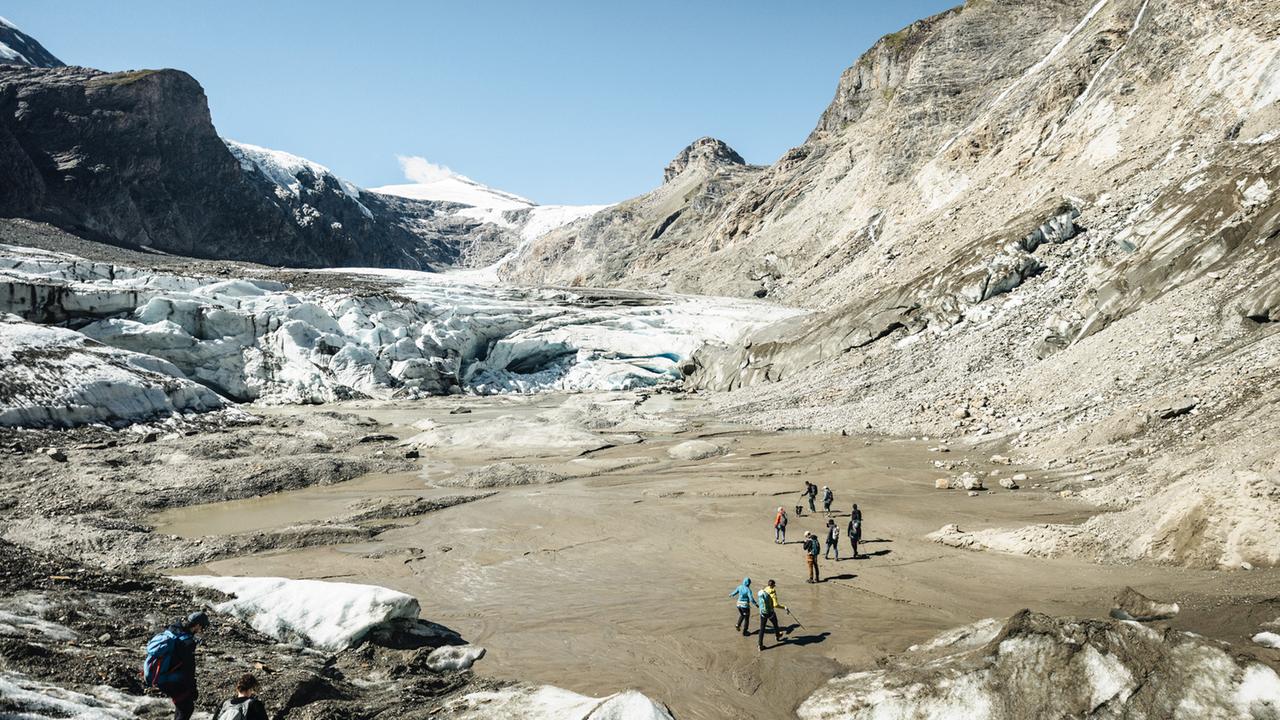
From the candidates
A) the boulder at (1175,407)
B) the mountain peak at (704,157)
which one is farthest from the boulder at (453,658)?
the mountain peak at (704,157)

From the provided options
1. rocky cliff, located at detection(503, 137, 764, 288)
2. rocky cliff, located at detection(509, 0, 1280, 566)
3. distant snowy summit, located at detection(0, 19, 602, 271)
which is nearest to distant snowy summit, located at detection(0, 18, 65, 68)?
distant snowy summit, located at detection(0, 19, 602, 271)

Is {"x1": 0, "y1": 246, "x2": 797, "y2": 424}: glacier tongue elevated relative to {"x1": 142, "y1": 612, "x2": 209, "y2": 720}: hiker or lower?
elevated

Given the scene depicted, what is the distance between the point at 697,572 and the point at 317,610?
9.08 metres

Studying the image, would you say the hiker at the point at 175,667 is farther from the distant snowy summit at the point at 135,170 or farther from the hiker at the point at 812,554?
the distant snowy summit at the point at 135,170

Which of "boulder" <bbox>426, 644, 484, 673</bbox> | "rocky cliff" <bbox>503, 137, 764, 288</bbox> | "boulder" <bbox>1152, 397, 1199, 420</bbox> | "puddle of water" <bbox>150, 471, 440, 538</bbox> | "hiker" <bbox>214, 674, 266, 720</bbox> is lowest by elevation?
"puddle of water" <bbox>150, 471, 440, 538</bbox>

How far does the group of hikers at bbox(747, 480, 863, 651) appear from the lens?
1241cm

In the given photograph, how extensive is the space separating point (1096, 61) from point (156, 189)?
486 ft

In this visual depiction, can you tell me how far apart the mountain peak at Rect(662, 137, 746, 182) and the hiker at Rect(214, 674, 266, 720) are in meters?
159

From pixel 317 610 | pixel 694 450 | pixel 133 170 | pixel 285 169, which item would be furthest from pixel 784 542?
pixel 285 169

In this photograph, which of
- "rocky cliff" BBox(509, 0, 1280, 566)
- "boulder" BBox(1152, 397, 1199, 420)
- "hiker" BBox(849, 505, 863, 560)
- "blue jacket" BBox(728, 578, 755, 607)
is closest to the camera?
"blue jacket" BBox(728, 578, 755, 607)

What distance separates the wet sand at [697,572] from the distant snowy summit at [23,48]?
564 ft

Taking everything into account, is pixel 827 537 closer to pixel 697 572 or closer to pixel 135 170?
pixel 697 572

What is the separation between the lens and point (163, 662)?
23.0ft

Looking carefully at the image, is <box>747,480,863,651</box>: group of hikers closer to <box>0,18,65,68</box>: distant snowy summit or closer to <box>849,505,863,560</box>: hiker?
<box>849,505,863,560</box>: hiker
